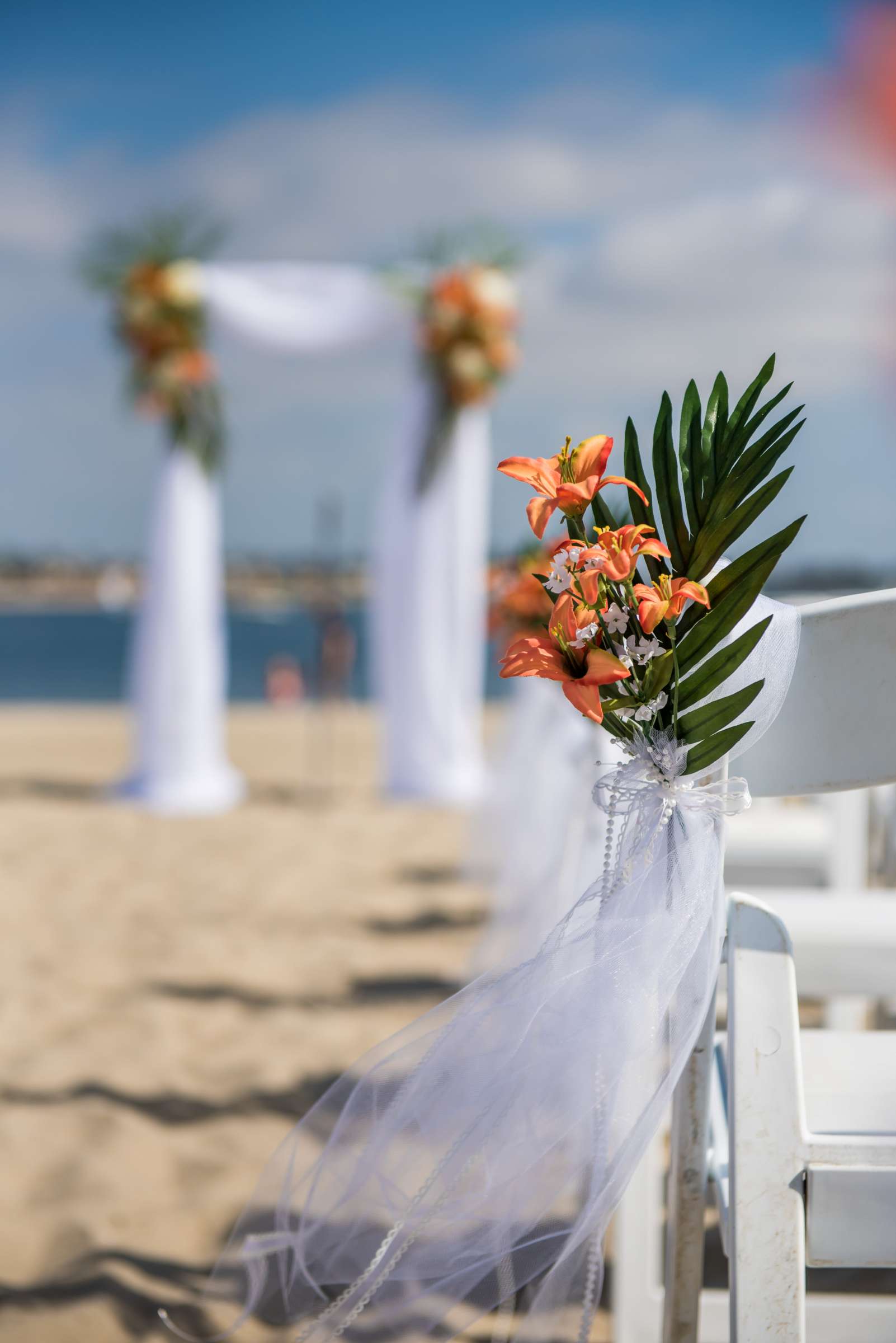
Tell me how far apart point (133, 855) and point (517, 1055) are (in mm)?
4198

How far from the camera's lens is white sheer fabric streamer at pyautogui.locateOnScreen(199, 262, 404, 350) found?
602 centimetres

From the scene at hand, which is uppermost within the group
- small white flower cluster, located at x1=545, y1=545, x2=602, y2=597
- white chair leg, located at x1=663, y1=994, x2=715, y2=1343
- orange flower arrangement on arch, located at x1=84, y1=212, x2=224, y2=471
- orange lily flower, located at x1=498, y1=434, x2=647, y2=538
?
orange flower arrangement on arch, located at x1=84, y1=212, x2=224, y2=471

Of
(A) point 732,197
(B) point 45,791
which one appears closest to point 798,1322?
(B) point 45,791

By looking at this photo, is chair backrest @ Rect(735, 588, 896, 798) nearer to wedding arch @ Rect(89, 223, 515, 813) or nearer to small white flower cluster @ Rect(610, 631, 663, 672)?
small white flower cluster @ Rect(610, 631, 663, 672)

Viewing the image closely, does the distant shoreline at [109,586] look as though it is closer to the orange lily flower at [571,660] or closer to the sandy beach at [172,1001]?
the sandy beach at [172,1001]

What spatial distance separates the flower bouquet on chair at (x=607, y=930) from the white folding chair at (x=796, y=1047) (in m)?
0.04

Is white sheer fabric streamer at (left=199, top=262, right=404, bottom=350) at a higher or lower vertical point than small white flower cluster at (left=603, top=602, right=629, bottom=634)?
higher

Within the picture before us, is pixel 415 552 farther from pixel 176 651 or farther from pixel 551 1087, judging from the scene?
pixel 551 1087

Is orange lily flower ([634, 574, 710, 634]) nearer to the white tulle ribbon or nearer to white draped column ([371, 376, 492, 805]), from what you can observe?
the white tulle ribbon

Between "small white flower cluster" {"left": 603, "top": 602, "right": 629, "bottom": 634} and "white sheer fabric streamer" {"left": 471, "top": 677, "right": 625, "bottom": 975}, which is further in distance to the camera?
"white sheer fabric streamer" {"left": 471, "top": 677, "right": 625, "bottom": 975}

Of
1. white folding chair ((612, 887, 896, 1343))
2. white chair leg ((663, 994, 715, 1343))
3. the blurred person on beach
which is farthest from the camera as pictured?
the blurred person on beach

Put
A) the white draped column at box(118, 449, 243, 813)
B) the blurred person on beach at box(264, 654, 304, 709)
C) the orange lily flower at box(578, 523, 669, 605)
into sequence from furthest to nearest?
1. the blurred person on beach at box(264, 654, 304, 709)
2. the white draped column at box(118, 449, 243, 813)
3. the orange lily flower at box(578, 523, 669, 605)

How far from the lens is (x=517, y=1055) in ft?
3.59

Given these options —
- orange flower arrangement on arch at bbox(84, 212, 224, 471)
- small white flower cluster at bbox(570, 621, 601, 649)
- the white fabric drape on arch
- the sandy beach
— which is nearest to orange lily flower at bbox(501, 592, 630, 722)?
small white flower cluster at bbox(570, 621, 601, 649)
